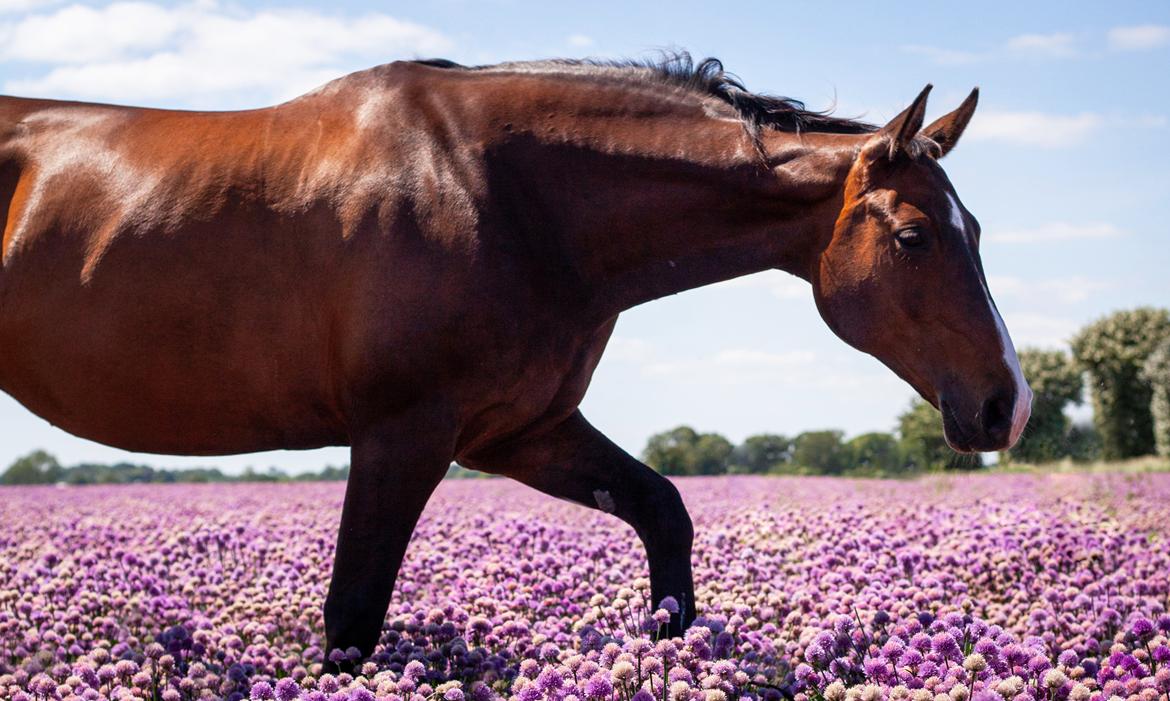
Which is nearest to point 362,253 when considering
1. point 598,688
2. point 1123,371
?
point 598,688

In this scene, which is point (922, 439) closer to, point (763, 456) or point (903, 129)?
point (763, 456)

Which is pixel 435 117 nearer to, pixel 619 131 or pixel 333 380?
pixel 619 131

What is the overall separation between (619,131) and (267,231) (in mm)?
1409

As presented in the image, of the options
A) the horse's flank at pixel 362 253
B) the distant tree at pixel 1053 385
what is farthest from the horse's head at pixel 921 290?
the distant tree at pixel 1053 385

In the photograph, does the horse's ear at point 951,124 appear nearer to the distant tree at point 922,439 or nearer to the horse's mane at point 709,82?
the horse's mane at point 709,82

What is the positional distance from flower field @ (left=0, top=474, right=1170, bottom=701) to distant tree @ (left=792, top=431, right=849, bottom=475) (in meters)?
23.8

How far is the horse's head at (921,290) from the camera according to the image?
13.9ft

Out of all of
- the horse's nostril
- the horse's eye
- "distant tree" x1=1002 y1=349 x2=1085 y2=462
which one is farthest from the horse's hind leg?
"distant tree" x1=1002 y1=349 x2=1085 y2=462

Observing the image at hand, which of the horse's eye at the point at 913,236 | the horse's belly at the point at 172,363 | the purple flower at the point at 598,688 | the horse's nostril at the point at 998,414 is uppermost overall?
the horse's eye at the point at 913,236

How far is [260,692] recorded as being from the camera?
143 inches

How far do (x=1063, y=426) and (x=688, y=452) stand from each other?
53.1ft

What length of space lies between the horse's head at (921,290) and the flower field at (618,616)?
78 centimetres

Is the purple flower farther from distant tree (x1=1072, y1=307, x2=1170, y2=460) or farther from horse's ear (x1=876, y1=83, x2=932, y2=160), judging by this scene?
distant tree (x1=1072, y1=307, x2=1170, y2=460)

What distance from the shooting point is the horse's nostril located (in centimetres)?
420
